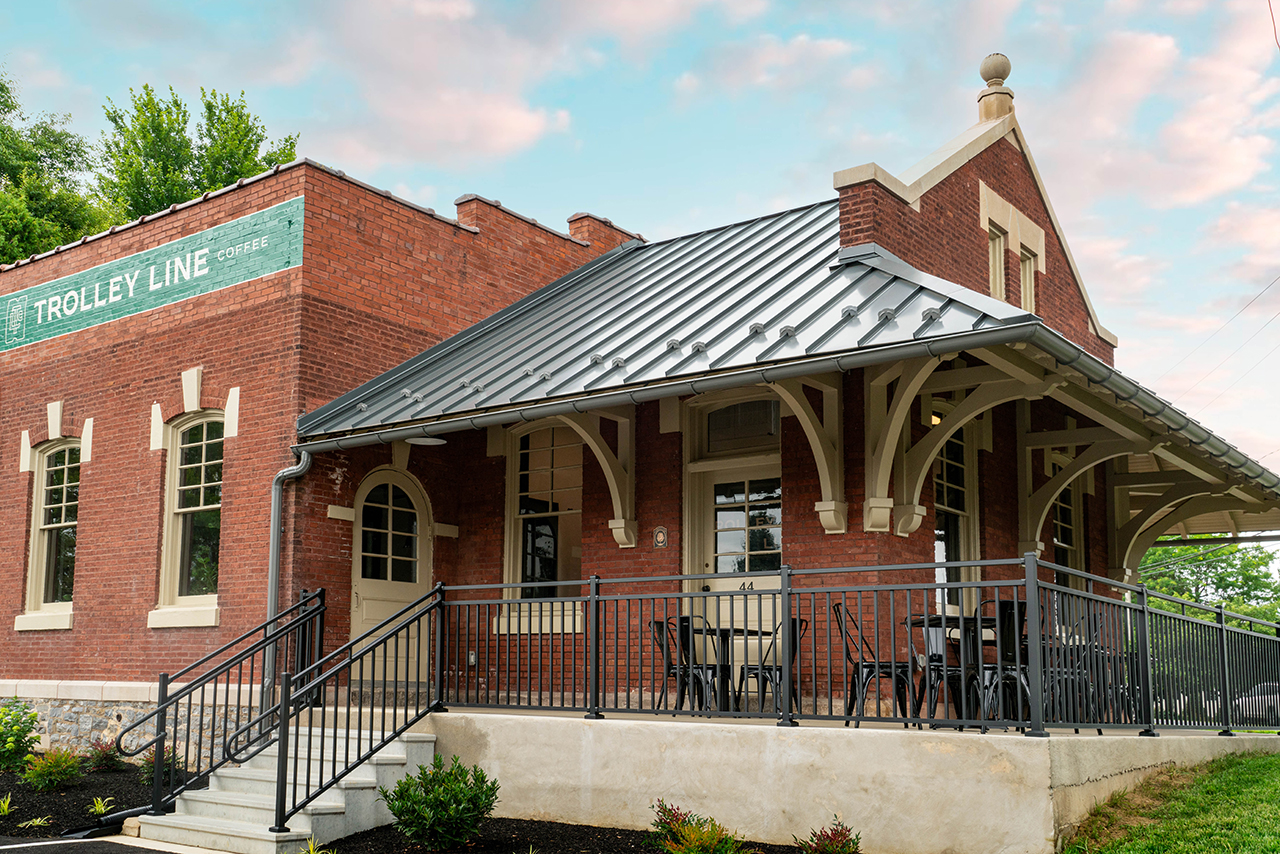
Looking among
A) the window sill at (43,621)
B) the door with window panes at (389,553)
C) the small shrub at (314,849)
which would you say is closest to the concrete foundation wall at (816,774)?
the small shrub at (314,849)

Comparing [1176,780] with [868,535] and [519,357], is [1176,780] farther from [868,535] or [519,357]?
[519,357]

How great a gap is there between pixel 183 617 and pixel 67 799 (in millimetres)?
2584

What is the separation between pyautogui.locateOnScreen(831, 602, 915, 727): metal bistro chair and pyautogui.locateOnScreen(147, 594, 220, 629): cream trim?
22.0 feet

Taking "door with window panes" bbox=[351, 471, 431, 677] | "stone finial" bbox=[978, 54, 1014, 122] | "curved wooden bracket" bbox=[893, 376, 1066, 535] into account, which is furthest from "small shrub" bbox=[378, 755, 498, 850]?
"stone finial" bbox=[978, 54, 1014, 122]

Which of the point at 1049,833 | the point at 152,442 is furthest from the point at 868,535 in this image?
the point at 152,442

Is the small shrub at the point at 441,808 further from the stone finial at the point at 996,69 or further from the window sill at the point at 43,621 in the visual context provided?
the stone finial at the point at 996,69

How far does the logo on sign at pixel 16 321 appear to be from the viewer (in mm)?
15977

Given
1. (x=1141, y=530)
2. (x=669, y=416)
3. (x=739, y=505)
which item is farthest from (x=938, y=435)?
(x=1141, y=530)

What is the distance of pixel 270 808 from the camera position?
881 centimetres

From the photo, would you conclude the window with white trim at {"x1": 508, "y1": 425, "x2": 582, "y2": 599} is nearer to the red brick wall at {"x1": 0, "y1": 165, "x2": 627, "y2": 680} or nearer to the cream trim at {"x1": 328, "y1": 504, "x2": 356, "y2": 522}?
the red brick wall at {"x1": 0, "y1": 165, "x2": 627, "y2": 680}

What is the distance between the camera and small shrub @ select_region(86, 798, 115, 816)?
9758 millimetres

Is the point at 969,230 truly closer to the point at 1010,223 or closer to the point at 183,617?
the point at 1010,223

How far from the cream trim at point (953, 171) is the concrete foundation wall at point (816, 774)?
5.36m

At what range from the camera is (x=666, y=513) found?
38.1ft
